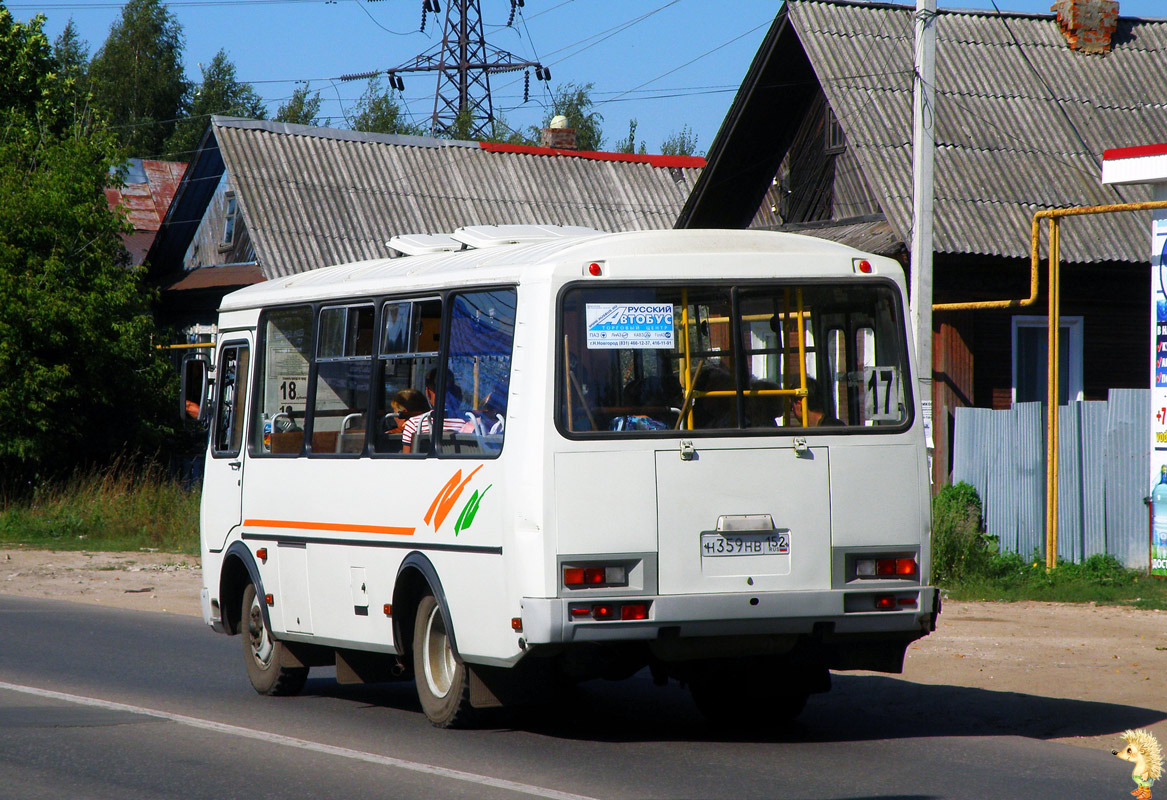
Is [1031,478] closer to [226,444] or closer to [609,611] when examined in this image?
[226,444]

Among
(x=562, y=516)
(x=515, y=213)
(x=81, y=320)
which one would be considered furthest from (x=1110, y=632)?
(x=515, y=213)

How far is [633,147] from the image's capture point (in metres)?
76.5

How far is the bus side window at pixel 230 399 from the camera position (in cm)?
1078

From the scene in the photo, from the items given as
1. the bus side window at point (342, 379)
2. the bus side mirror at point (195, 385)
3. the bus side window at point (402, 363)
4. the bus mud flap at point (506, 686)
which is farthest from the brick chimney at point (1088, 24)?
the bus mud flap at point (506, 686)

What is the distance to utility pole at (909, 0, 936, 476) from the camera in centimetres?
1488

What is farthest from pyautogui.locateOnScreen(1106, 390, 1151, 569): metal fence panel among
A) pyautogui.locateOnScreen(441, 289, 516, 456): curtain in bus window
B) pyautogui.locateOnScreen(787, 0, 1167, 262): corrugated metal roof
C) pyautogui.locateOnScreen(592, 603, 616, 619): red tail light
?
pyautogui.locateOnScreen(592, 603, 616, 619): red tail light

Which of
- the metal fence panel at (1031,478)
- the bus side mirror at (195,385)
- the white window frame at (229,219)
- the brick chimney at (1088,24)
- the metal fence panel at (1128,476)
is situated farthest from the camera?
the white window frame at (229,219)

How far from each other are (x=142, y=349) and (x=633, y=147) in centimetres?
5044

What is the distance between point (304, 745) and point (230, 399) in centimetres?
346

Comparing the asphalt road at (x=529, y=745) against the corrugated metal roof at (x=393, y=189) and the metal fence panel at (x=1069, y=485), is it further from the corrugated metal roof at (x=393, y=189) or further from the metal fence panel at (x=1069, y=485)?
the corrugated metal roof at (x=393, y=189)

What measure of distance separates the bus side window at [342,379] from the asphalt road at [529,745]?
65.5 inches

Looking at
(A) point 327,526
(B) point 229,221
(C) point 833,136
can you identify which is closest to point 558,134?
(B) point 229,221

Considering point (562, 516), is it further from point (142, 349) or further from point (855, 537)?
point (142, 349)

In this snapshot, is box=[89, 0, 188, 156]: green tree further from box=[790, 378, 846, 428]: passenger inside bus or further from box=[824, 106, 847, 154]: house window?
box=[790, 378, 846, 428]: passenger inside bus
